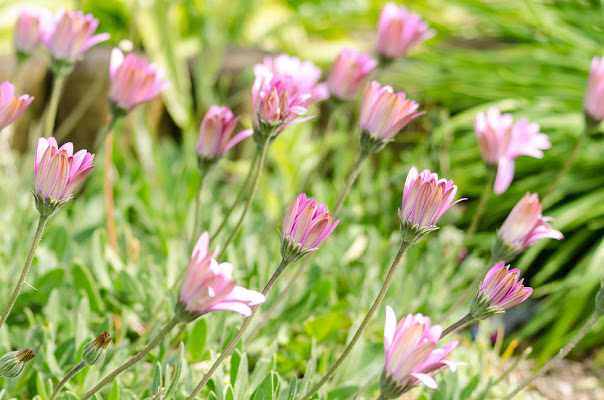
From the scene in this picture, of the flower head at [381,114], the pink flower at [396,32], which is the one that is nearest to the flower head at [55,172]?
the flower head at [381,114]

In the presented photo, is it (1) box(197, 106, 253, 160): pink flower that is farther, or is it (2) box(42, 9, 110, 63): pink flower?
(2) box(42, 9, 110, 63): pink flower

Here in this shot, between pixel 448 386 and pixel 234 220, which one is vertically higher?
pixel 448 386

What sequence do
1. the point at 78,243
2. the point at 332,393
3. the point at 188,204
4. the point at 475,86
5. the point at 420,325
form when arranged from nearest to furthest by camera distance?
the point at 420,325, the point at 332,393, the point at 78,243, the point at 188,204, the point at 475,86

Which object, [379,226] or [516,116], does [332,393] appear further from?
[516,116]

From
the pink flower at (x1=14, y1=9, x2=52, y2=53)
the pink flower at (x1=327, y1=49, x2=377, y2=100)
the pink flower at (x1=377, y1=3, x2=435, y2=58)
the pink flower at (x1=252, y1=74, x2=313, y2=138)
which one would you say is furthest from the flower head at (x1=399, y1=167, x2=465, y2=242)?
the pink flower at (x1=14, y1=9, x2=52, y2=53)

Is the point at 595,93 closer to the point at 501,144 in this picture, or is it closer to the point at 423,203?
the point at 501,144

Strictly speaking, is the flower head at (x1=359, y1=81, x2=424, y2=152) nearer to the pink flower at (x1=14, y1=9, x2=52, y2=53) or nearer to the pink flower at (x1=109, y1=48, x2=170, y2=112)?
the pink flower at (x1=109, y1=48, x2=170, y2=112)

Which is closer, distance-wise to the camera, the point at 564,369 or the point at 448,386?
the point at 448,386

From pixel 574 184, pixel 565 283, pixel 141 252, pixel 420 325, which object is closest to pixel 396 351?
pixel 420 325
